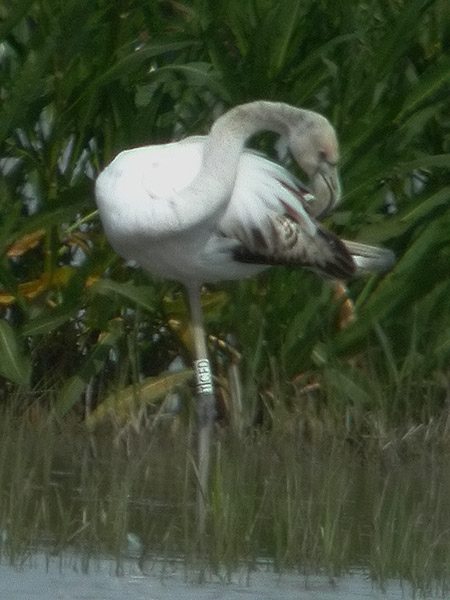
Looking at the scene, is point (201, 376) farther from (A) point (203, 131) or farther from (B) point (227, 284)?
(A) point (203, 131)

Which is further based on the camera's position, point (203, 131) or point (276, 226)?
point (203, 131)

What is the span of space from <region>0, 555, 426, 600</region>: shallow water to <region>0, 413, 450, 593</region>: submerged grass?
0.04m

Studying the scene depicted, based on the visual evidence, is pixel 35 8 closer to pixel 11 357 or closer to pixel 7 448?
pixel 11 357

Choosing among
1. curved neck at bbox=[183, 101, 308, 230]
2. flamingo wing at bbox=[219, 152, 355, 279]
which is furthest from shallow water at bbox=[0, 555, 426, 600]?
flamingo wing at bbox=[219, 152, 355, 279]

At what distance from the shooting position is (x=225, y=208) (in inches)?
285

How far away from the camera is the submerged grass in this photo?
Answer: 5.33 m

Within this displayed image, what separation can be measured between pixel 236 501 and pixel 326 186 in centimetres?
197

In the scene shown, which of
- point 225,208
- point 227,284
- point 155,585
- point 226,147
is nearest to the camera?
point 155,585

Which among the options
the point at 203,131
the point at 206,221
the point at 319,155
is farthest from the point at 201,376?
the point at 203,131

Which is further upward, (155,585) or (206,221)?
(206,221)

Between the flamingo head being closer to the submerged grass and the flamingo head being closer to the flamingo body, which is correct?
the flamingo body

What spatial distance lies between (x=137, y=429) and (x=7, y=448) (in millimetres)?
765

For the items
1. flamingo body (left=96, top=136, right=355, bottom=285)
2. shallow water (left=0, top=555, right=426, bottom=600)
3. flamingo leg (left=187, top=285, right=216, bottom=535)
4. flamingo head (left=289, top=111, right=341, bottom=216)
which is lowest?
shallow water (left=0, top=555, right=426, bottom=600)

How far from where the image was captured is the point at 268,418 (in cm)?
Result: 767
